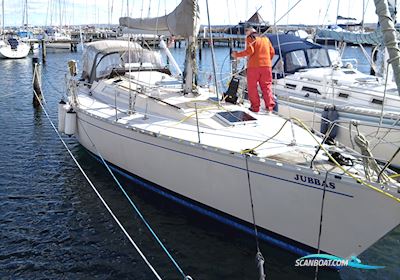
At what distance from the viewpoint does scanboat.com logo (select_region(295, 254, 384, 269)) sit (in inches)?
243

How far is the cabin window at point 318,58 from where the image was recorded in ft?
47.4

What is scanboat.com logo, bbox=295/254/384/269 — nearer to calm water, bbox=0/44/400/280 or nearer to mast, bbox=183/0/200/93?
calm water, bbox=0/44/400/280

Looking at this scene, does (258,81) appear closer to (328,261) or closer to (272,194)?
(272,194)

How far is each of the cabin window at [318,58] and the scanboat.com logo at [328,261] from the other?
29.9ft

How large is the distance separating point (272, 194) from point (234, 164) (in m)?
0.82

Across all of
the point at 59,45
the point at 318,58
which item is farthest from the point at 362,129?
the point at 59,45

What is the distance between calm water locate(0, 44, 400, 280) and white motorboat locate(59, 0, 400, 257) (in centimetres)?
36

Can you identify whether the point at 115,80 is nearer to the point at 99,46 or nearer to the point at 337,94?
the point at 99,46

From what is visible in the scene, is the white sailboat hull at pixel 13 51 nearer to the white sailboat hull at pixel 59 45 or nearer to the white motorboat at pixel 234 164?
the white sailboat hull at pixel 59 45

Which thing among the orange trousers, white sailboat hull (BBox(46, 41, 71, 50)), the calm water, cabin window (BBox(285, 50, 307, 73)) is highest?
white sailboat hull (BBox(46, 41, 71, 50))

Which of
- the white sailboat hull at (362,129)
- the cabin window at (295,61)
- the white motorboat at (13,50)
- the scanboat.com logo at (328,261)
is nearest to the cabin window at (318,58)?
the cabin window at (295,61)

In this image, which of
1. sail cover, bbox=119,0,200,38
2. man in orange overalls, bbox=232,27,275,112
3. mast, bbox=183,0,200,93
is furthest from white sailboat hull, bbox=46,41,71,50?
man in orange overalls, bbox=232,27,275,112

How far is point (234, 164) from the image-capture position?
6891 millimetres

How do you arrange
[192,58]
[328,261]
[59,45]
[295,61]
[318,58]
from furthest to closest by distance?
[59,45] → [318,58] → [295,61] → [192,58] → [328,261]
